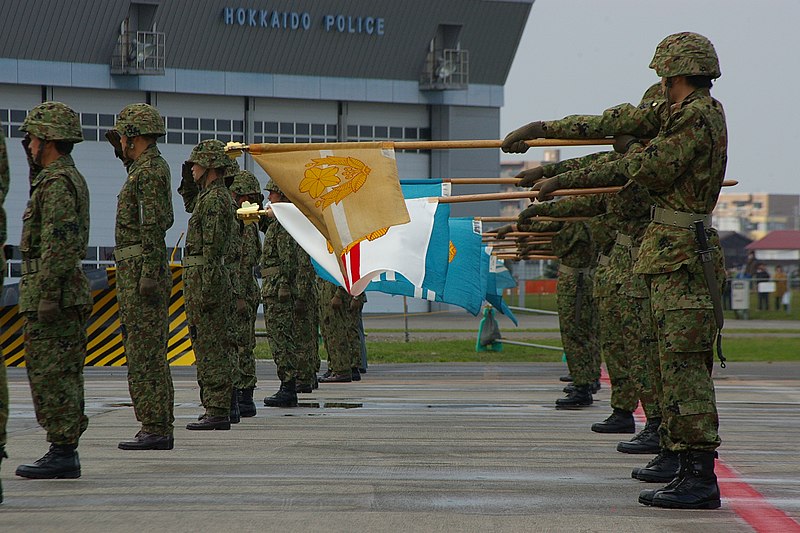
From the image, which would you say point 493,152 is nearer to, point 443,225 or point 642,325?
point 443,225

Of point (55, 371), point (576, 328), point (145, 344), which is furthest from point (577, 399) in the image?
point (55, 371)

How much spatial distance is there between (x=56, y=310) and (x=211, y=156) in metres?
3.22

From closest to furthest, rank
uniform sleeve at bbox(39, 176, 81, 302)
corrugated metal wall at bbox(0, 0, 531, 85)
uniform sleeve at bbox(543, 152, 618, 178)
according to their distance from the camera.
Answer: uniform sleeve at bbox(39, 176, 81, 302), uniform sleeve at bbox(543, 152, 618, 178), corrugated metal wall at bbox(0, 0, 531, 85)

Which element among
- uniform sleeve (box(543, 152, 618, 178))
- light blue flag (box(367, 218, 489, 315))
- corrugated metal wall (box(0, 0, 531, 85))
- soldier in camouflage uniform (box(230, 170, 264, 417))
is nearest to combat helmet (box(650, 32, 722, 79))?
uniform sleeve (box(543, 152, 618, 178))

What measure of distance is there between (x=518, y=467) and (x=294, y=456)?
1647mm

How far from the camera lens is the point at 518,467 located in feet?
26.8

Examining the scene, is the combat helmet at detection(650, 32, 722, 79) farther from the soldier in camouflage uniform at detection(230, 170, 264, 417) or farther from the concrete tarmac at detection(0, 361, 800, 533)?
the soldier in camouflage uniform at detection(230, 170, 264, 417)

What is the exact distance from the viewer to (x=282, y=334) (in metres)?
13.2

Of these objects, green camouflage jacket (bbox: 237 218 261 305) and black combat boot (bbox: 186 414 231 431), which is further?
green camouflage jacket (bbox: 237 218 261 305)

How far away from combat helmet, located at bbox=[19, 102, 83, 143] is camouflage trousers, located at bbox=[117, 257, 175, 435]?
1.17 metres

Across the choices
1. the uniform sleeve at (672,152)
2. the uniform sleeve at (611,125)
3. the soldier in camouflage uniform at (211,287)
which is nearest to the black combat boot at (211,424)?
the soldier in camouflage uniform at (211,287)

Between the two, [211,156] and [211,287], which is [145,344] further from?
[211,156]

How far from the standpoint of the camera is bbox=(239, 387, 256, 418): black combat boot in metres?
11.8

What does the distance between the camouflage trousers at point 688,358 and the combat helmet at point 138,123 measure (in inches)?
162
